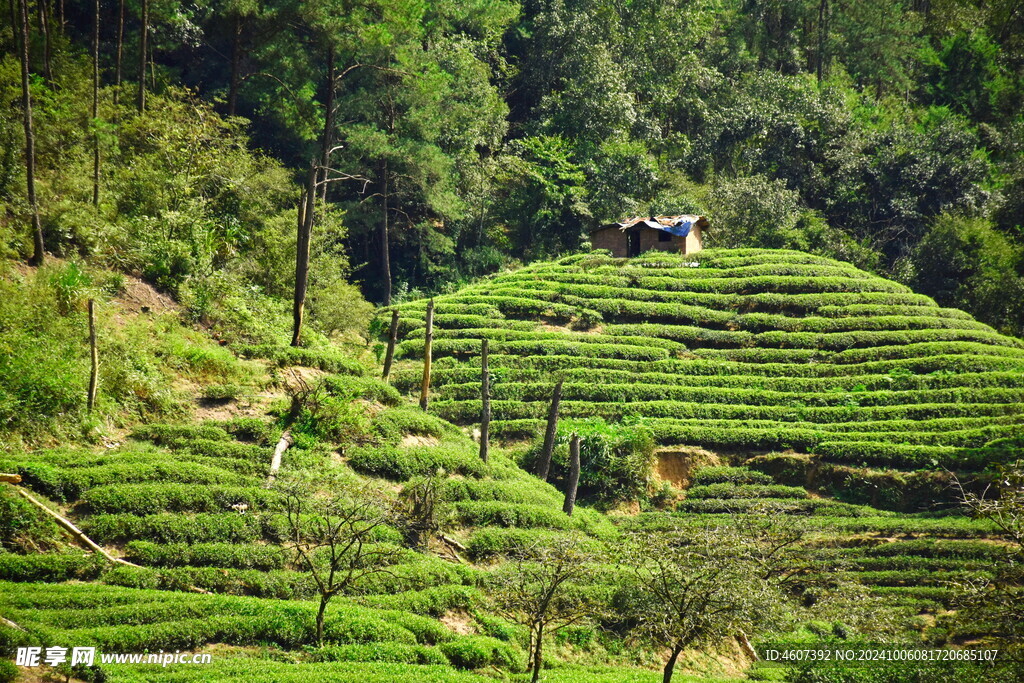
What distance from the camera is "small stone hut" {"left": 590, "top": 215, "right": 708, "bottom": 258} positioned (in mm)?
44969

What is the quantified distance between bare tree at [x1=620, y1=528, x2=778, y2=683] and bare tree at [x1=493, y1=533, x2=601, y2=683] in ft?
4.55

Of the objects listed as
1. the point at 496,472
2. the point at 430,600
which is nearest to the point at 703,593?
the point at 430,600

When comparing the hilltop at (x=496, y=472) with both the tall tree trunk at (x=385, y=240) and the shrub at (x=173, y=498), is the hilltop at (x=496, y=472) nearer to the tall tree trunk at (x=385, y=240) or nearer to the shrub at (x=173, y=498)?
the shrub at (x=173, y=498)

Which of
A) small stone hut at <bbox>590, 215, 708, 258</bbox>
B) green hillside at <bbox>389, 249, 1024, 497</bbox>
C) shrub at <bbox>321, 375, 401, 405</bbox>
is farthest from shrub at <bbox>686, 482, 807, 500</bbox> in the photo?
small stone hut at <bbox>590, 215, 708, 258</bbox>

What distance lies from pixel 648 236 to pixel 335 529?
3048 centimetres

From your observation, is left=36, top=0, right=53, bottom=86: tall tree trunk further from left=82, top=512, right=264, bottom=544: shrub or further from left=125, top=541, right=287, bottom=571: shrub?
left=125, top=541, right=287, bottom=571: shrub

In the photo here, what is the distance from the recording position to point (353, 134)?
4362 cm

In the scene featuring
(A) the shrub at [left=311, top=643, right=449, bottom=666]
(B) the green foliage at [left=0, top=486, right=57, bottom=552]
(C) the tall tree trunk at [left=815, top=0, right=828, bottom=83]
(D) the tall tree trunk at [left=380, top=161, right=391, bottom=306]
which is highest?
(C) the tall tree trunk at [left=815, top=0, right=828, bottom=83]

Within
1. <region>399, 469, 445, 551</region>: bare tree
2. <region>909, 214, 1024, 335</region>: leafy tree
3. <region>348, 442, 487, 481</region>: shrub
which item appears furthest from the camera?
<region>909, 214, 1024, 335</region>: leafy tree

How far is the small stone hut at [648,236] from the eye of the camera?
4497 centimetres

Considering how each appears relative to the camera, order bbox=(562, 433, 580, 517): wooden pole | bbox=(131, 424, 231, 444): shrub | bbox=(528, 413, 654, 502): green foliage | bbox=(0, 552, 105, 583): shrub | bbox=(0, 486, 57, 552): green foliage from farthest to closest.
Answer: bbox=(528, 413, 654, 502): green foliage
bbox=(562, 433, 580, 517): wooden pole
bbox=(131, 424, 231, 444): shrub
bbox=(0, 486, 57, 552): green foliage
bbox=(0, 552, 105, 583): shrub

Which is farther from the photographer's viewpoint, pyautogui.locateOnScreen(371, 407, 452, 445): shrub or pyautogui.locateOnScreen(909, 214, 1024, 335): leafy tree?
pyautogui.locateOnScreen(909, 214, 1024, 335): leafy tree

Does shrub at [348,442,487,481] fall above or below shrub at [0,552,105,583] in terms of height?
→ above

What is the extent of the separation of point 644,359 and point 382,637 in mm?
20304
